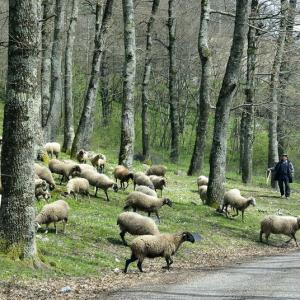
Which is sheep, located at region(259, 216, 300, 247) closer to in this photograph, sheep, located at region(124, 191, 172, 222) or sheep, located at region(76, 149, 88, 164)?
sheep, located at region(124, 191, 172, 222)

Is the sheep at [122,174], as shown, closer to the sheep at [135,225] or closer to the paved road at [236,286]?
the sheep at [135,225]

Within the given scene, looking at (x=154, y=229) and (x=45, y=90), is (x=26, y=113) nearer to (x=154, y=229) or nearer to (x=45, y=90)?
(x=154, y=229)

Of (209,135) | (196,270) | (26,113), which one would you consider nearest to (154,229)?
(196,270)

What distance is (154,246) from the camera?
14.0 meters

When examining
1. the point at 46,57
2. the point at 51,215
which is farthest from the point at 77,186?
the point at 46,57

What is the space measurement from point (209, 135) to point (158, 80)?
8.15 m

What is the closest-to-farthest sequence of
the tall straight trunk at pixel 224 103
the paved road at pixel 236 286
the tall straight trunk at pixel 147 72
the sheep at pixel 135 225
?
the paved road at pixel 236 286 < the sheep at pixel 135 225 < the tall straight trunk at pixel 224 103 < the tall straight trunk at pixel 147 72

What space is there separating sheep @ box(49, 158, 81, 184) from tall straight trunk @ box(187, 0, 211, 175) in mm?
9597

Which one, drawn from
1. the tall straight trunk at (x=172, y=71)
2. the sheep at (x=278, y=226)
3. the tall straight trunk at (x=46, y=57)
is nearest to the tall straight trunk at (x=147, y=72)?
the tall straight trunk at (x=172, y=71)

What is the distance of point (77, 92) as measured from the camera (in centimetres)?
6075

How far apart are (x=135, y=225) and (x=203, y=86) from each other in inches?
643

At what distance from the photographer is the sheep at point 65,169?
21892 mm

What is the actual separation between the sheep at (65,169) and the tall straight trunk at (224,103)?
5.21 metres

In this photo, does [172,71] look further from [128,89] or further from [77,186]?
[77,186]
